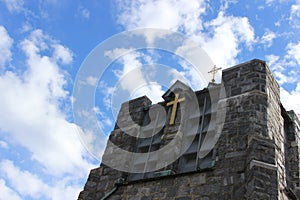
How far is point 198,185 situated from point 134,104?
10.4ft

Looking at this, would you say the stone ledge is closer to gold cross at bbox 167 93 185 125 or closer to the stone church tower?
the stone church tower

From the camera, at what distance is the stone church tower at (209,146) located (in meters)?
5.36

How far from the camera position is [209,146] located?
6266mm

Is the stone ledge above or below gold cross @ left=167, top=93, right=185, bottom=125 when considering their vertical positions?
below

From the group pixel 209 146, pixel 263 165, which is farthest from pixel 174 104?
pixel 263 165

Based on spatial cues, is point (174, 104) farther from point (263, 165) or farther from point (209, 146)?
point (263, 165)

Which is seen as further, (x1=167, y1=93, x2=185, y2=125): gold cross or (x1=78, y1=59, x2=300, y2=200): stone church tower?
(x1=167, y1=93, x2=185, y2=125): gold cross

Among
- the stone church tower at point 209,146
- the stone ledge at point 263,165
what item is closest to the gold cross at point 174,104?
the stone church tower at point 209,146

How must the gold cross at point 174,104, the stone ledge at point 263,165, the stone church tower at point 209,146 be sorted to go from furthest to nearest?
the gold cross at point 174,104
the stone church tower at point 209,146
the stone ledge at point 263,165

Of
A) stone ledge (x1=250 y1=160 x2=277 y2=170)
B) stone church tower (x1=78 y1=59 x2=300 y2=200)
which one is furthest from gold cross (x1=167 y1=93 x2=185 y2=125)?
stone ledge (x1=250 y1=160 x2=277 y2=170)

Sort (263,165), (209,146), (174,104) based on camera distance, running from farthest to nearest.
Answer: (174,104)
(209,146)
(263,165)

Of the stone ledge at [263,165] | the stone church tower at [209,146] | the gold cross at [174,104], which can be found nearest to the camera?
the stone ledge at [263,165]

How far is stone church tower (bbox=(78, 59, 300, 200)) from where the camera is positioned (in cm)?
536

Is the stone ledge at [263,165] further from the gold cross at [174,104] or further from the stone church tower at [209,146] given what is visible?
the gold cross at [174,104]
